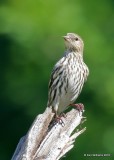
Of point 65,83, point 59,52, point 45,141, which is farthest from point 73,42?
point 45,141

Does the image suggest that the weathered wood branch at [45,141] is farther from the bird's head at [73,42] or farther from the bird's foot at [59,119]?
the bird's head at [73,42]

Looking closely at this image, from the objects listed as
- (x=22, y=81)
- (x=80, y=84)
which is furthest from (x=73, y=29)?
(x=80, y=84)

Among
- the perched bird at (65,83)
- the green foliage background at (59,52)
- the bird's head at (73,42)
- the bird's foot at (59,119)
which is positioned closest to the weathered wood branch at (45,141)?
the bird's foot at (59,119)

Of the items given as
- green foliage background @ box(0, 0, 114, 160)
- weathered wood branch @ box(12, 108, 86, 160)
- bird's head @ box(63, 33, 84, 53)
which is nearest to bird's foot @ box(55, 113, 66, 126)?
weathered wood branch @ box(12, 108, 86, 160)

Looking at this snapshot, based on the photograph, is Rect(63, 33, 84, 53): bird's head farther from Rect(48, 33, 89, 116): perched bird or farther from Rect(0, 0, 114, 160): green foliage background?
Rect(0, 0, 114, 160): green foliage background

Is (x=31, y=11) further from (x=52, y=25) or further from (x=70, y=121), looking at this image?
(x=70, y=121)
